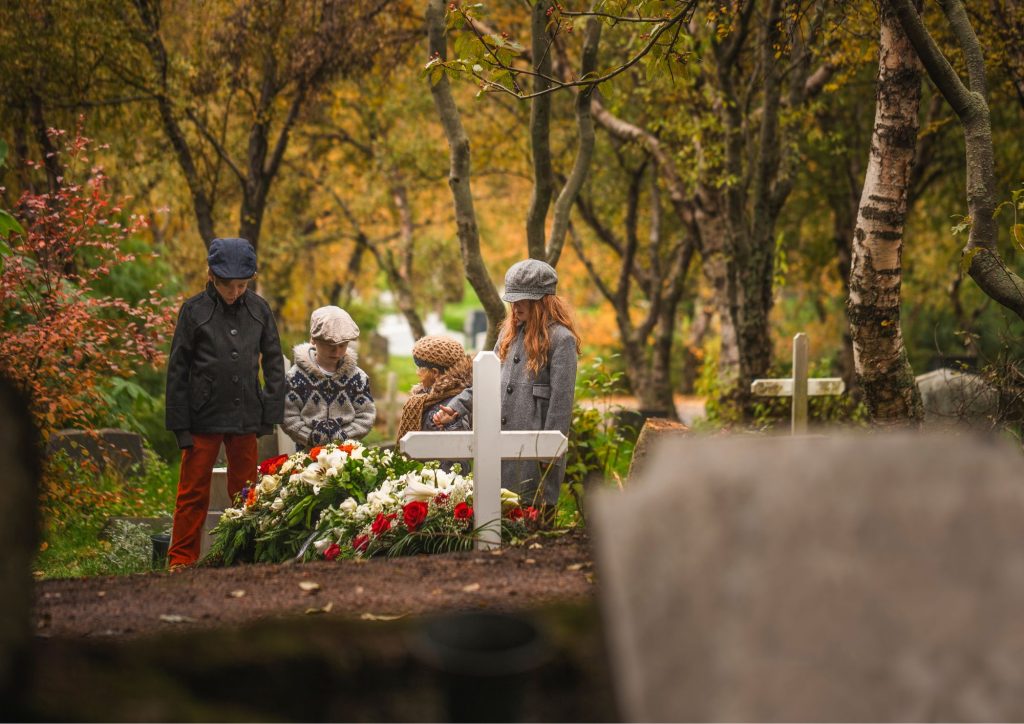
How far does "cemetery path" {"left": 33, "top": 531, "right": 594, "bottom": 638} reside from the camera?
2703mm

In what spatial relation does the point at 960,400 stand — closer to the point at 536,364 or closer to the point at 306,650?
the point at 536,364

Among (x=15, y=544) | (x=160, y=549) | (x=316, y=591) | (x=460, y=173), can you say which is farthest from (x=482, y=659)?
(x=460, y=173)

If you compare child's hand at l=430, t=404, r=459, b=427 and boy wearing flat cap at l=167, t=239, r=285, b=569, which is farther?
child's hand at l=430, t=404, r=459, b=427

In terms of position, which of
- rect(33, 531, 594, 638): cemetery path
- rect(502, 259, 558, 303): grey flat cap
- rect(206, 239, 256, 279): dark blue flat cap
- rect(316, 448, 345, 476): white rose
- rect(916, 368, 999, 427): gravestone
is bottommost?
rect(33, 531, 594, 638): cemetery path

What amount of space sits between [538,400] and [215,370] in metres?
1.89

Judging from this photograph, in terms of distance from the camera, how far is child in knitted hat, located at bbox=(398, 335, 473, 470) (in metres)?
5.84

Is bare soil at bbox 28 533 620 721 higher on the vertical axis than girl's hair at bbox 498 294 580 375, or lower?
lower

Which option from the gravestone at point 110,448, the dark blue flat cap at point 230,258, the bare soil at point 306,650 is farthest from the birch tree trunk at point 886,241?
the gravestone at point 110,448

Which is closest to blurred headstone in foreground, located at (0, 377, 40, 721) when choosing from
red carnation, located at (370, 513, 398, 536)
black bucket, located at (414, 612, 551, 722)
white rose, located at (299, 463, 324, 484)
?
black bucket, located at (414, 612, 551, 722)

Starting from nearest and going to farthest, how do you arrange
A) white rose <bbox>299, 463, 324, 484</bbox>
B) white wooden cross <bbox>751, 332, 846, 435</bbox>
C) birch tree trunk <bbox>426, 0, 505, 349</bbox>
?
white rose <bbox>299, 463, 324, 484</bbox> < birch tree trunk <bbox>426, 0, 505, 349</bbox> < white wooden cross <bbox>751, 332, 846, 435</bbox>

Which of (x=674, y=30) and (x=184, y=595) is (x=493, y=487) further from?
(x=674, y=30)

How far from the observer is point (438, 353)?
231 inches

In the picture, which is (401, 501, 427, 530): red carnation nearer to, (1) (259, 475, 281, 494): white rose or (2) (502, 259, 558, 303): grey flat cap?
(1) (259, 475, 281, 494): white rose

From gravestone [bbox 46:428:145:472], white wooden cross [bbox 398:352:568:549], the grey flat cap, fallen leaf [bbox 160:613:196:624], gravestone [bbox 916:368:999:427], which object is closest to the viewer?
fallen leaf [bbox 160:613:196:624]
